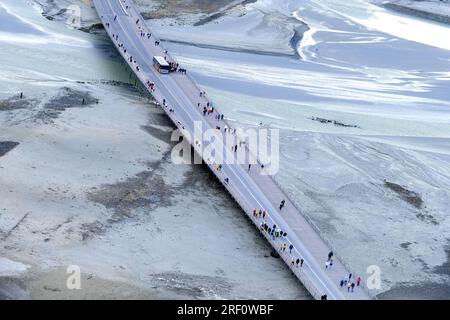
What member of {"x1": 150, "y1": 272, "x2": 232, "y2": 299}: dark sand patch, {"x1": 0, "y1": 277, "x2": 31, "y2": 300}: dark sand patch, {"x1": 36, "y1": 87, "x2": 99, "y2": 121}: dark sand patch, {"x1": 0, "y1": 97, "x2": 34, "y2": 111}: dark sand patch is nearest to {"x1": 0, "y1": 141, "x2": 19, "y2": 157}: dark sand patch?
{"x1": 36, "y1": 87, "x2": 99, "y2": 121}: dark sand patch

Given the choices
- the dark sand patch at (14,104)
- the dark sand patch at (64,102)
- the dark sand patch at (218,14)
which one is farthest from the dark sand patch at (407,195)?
the dark sand patch at (218,14)

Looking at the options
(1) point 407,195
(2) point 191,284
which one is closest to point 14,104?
(2) point 191,284

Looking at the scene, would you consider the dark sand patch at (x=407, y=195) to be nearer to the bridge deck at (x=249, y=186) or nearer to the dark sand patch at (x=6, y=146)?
the bridge deck at (x=249, y=186)

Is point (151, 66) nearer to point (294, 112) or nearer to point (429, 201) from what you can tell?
point (294, 112)

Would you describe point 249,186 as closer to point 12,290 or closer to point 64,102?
point 12,290

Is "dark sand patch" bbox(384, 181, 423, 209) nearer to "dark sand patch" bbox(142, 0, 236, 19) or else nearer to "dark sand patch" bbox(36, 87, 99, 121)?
"dark sand patch" bbox(36, 87, 99, 121)
